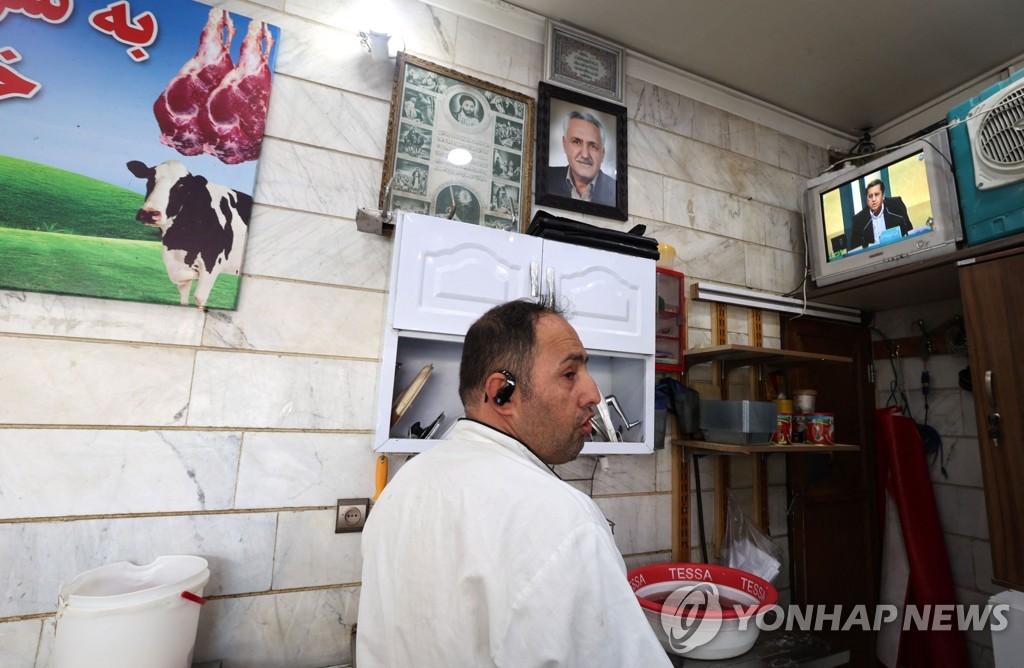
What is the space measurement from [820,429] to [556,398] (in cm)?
165

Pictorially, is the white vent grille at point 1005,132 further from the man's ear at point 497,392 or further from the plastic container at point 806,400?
the man's ear at point 497,392

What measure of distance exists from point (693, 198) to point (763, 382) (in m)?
1.03

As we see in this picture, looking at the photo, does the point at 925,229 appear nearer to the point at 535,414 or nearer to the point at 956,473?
the point at 956,473

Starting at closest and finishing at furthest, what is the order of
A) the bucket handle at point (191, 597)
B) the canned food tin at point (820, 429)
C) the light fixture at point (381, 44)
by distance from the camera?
the bucket handle at point (191, 597) < the light fixture at point (381, 44) < the canned food tin at point (820, 429)

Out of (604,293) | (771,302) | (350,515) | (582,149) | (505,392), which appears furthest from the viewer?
(771,302)

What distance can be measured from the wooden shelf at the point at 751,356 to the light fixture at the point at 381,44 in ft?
5.87

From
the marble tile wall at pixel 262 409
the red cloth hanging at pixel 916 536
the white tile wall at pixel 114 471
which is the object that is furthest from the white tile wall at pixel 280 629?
the red cloth hanging at pixel 916 536

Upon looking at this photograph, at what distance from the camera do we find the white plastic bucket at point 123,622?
3.29 feet

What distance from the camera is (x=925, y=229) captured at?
192 cm

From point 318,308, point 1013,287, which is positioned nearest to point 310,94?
point 318,308

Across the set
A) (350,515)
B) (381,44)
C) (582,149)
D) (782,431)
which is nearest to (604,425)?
(782,431)

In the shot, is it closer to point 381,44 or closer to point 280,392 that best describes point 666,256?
point 381,44

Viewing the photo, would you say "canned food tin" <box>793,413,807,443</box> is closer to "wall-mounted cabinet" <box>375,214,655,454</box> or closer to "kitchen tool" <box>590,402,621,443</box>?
"wall-mounted cabinet" <box>375,214,655,454</box>

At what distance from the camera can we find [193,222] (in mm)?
1473
